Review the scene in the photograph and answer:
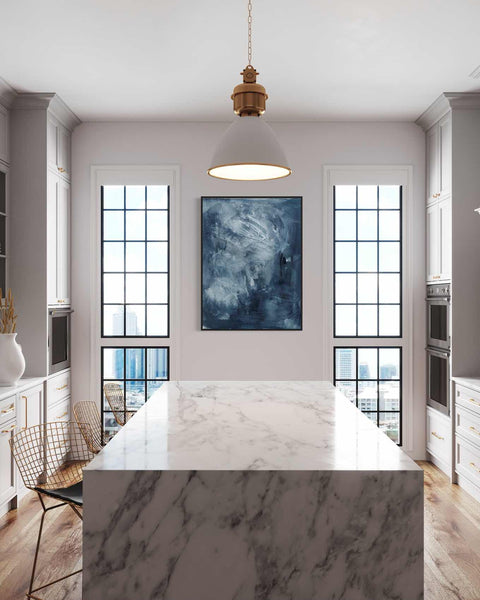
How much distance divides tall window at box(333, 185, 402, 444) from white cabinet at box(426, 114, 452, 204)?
1.05 feet

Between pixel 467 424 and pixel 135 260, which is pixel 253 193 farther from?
pixel 467 424

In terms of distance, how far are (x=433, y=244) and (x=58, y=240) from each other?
3.18m

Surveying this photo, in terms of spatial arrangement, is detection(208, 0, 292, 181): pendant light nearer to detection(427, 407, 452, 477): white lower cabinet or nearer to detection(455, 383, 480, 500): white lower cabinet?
detection(455, 383, 480, 500): white lower cabinet

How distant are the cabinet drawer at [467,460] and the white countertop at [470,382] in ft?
1.39

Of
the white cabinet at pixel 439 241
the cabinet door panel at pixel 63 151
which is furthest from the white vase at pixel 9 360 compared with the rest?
the white cabinet at pixel 439 241

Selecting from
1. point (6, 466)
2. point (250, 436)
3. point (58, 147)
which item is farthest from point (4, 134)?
point (250, 436)

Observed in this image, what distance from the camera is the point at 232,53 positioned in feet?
11.7

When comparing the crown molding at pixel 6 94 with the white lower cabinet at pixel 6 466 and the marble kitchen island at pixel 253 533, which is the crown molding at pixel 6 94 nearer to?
the white lower cabinet at pixel 6 466

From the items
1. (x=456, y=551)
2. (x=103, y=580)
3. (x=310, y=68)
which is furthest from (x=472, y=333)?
(x=103, y=580)

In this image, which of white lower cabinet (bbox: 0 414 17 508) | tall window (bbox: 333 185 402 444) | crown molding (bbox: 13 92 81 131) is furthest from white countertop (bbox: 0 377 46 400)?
tall window (bbox: 333 185 402 444)

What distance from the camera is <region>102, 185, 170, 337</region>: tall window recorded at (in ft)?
16.5

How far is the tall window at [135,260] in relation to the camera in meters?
5.03

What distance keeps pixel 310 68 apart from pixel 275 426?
8.72ft

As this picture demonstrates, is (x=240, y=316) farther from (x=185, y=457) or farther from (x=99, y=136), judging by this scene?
(x=185, y=457)
